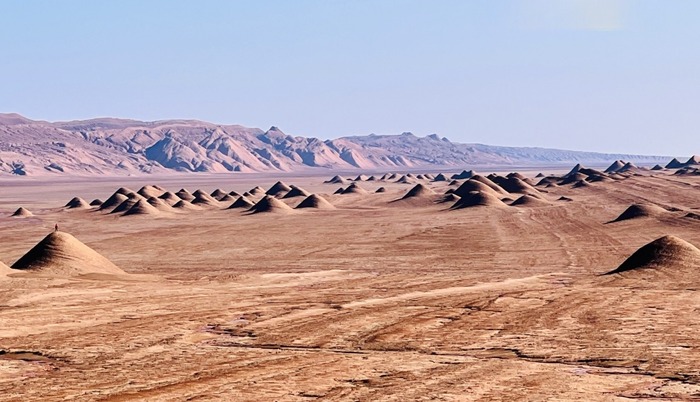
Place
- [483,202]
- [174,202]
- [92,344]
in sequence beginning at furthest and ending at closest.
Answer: [174,202] < [483,202] < [92,344]

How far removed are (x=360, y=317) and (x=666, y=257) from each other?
1631cm

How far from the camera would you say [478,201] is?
8206cm

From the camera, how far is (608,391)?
15.2 meters

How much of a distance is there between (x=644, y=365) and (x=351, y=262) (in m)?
26.0

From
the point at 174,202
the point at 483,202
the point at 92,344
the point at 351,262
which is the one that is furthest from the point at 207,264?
the point at 174,202

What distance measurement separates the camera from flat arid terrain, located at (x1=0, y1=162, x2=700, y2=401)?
15.8 m

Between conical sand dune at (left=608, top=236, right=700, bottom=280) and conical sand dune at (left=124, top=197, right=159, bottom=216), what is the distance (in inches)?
2179

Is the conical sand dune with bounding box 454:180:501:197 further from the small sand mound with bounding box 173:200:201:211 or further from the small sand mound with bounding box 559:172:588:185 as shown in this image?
the small sand mound with bounding box 173:200:201:211

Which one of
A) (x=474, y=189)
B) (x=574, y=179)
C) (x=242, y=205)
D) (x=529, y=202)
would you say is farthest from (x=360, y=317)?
(x=574, y=179)

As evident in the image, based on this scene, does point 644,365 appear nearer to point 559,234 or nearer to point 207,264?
point 207,264

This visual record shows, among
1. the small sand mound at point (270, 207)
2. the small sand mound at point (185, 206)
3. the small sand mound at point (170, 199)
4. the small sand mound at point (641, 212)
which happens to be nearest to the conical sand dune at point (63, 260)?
the small sand mound at point (641, 212)

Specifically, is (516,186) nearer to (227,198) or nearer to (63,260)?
(227,198)

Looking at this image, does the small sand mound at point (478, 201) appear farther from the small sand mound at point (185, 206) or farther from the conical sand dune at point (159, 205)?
the conical sand dune at point (159, 205)

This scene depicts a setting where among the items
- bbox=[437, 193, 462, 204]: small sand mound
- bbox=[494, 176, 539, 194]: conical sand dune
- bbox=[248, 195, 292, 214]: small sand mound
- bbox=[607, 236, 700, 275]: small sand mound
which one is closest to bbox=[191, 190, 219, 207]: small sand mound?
bbox=[248, 195, 292, 214]: small sand mound
